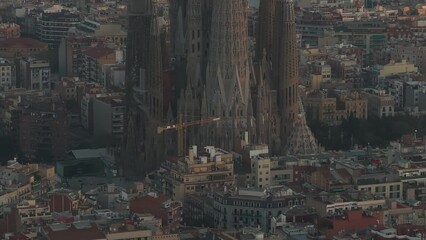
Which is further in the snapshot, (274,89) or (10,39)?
(10,39)

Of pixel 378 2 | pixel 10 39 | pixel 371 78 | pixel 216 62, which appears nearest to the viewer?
pixel 216 62

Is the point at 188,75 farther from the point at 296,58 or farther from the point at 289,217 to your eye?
the point at 289,217

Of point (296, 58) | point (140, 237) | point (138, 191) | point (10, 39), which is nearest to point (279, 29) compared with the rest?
point (296, 58)

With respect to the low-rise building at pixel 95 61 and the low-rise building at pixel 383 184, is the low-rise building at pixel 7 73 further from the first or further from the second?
the low-rise building at pixel 383 184

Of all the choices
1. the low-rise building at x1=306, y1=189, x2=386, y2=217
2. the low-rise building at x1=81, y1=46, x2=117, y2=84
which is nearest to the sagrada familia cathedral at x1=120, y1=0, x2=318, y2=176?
the low-rise building at x1=306, y1=189, x2=386, y2=217

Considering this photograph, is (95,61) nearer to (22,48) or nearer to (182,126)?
(22,48)

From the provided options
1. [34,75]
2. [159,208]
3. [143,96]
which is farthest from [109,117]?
[159,208]
